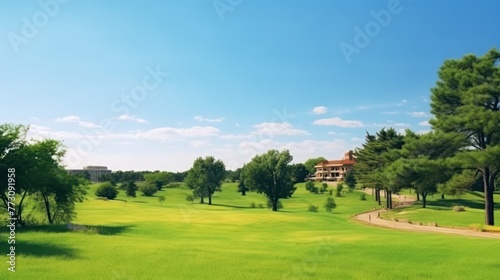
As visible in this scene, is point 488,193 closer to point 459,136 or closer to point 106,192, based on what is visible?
point 459,136

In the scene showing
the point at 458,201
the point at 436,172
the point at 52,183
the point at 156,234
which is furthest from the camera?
the point at 458,201

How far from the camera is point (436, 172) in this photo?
43.8m

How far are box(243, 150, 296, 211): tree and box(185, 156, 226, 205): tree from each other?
32.4 meters

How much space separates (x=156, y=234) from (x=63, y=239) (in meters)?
11.1

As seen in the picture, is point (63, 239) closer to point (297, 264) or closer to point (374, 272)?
point (297, 264)

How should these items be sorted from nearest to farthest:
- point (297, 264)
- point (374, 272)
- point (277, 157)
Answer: point (374, 272), point (297, 264), point (277, 157)

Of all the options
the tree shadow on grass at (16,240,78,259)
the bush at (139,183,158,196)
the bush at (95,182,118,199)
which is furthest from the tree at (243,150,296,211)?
the bush at (139,183,158,196)

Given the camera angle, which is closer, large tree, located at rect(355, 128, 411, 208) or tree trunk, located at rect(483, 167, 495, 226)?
tree trunk, located at rect(483, 167, 495, 226)

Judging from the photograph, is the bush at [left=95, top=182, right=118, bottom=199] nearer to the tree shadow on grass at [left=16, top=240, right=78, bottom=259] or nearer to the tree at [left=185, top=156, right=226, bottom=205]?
the tree at [left=185, top=156, right=226, bottom=205]

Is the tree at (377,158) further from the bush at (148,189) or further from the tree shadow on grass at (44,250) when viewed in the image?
the bush at (148,189)

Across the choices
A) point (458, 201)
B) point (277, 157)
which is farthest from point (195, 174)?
point (458, 201)

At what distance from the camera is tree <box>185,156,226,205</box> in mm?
116250

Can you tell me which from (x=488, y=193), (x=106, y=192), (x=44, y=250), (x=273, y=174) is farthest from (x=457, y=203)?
(x=106, y=192)

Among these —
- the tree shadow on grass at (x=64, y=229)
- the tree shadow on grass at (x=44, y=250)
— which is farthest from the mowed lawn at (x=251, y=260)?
the tree shadow on grass at (x=64, y=229)
